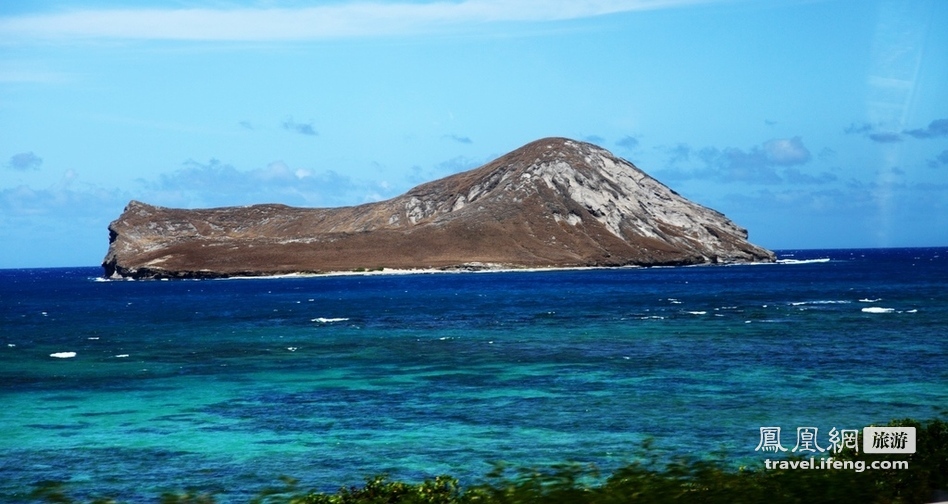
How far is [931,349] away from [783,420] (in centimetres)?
2002


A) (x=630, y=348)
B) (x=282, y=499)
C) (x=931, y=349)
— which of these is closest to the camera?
(x=282, y=499)

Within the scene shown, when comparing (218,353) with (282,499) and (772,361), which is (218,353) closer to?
(772,361)

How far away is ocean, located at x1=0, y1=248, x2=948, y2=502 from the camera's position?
22.7m

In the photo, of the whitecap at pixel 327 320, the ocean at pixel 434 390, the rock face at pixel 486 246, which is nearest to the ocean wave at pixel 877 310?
the ocean at pixel 434 390

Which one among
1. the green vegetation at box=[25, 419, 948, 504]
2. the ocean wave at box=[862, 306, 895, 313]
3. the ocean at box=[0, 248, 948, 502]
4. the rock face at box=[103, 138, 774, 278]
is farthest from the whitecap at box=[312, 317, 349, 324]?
the rock face at box=[103, 138, 774, 278]

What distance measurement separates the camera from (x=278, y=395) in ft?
112

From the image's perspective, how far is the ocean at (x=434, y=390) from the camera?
22734mm

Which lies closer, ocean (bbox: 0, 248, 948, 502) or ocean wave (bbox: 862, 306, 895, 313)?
ocean (bbox: 0, 248, 948, 502)

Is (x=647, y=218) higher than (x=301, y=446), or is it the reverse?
(x=647, y=218)

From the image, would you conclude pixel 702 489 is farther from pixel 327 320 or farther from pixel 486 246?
pixel 486 246

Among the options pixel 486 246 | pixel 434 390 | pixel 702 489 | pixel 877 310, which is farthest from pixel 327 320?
pixel 486 246

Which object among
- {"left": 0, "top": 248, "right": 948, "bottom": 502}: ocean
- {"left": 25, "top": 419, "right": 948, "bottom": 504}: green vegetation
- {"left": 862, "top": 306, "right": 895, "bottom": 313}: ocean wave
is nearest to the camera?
{"left": 25, "top": 419, "right": 948, "bottom": 504}: green vegetation

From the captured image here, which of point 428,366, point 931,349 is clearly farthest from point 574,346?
point 931,349

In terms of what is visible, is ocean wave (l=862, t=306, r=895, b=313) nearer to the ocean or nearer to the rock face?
the ocean
